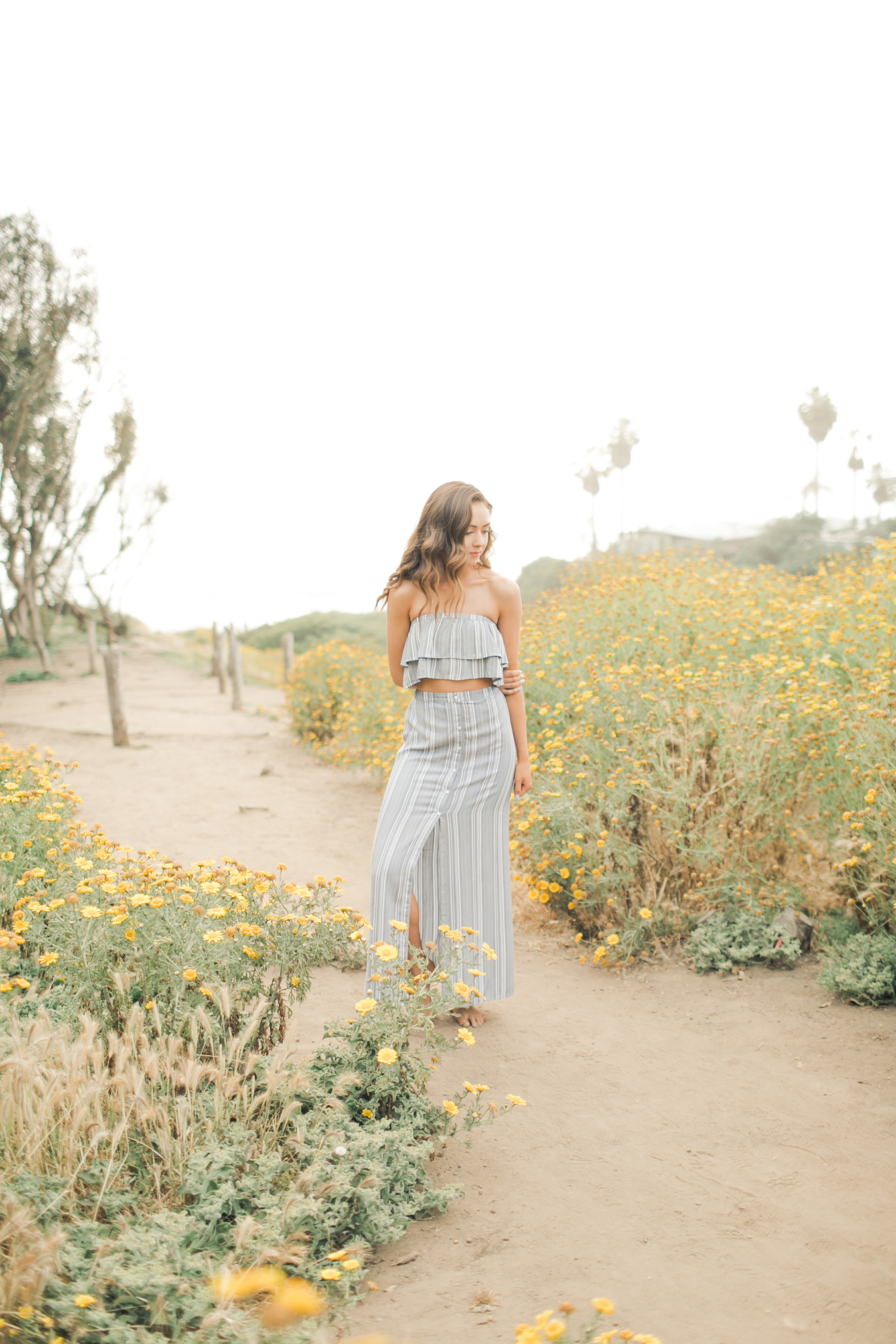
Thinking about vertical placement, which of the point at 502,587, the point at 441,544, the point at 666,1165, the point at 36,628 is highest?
the point at 36,628

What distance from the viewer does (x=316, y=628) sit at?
35000 millimetres

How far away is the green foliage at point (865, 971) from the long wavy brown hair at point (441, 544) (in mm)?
2156

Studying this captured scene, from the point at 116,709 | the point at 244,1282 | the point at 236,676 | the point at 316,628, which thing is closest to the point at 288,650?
the point at 236,676

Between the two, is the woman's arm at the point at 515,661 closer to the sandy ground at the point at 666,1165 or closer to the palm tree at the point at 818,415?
the sandy ground at the point at 666,1165

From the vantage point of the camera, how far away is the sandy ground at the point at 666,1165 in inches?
75.9

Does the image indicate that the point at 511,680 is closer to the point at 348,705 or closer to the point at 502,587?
the point at 502,587

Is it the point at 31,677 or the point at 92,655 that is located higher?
the point at 92,655

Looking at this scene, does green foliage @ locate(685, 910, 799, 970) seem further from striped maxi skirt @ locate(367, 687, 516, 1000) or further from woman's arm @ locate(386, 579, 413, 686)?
woman's arm @ locate(386, 579, 413, 686)

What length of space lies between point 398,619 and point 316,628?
1262 inches

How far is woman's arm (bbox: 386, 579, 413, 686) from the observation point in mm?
3357

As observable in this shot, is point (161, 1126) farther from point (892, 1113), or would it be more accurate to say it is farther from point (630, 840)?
point (630, 840)

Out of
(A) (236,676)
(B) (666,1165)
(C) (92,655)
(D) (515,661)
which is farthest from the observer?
(C) (92,655)

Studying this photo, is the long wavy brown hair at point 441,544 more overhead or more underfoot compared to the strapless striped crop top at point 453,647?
more overhead

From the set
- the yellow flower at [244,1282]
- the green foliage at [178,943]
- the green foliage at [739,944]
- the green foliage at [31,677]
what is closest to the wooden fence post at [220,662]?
the green foliage at [31,677]
